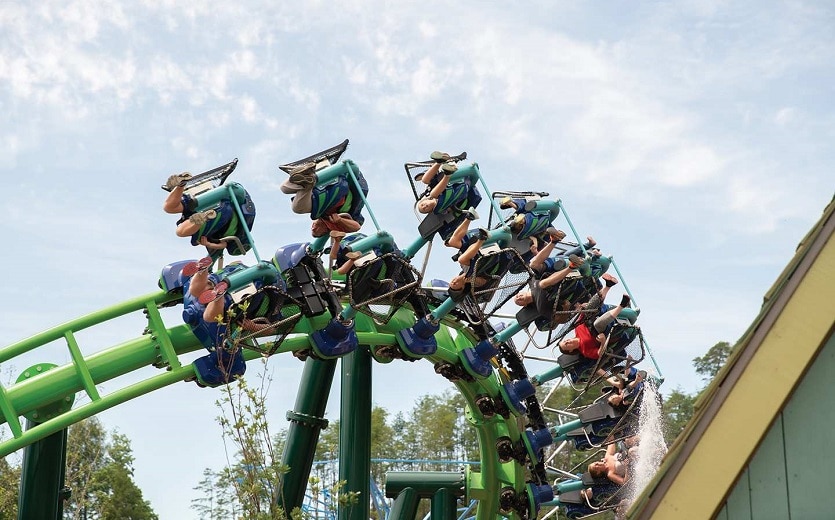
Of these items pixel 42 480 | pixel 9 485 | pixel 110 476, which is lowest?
pixel 42 480

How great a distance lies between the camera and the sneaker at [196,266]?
7.01 m

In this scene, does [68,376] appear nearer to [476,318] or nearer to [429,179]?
[429,179]

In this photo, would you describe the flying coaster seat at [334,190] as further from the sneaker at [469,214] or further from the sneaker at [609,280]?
the sneaker at [609,280]

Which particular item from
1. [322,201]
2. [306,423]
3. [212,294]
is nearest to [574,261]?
[306,423]

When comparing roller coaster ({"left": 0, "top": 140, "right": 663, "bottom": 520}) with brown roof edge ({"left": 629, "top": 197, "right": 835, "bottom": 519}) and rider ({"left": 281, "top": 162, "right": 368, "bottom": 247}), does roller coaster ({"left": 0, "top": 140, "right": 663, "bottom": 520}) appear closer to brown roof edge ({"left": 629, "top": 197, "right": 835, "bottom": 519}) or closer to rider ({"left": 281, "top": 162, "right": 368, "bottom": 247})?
rider ({"left": 281, "top": 162, "right": 368, "bottom": 247})

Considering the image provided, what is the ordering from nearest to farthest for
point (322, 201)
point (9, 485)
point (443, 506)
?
point (322, 201) → point (443, 506) → point (9, 485)

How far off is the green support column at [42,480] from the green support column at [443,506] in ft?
13.4

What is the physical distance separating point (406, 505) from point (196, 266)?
4.25m

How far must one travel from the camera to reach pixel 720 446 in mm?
2598

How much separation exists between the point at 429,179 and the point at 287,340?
1.98 meters

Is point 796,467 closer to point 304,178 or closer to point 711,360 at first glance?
point 304,178

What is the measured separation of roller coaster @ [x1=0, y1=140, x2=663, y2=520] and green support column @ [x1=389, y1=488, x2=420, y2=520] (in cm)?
2

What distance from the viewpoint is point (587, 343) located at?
1151cm

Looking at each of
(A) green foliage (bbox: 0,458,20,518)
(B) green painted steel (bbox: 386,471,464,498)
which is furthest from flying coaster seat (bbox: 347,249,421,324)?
(A) green foliage (bbox: 0,458,20,518)
